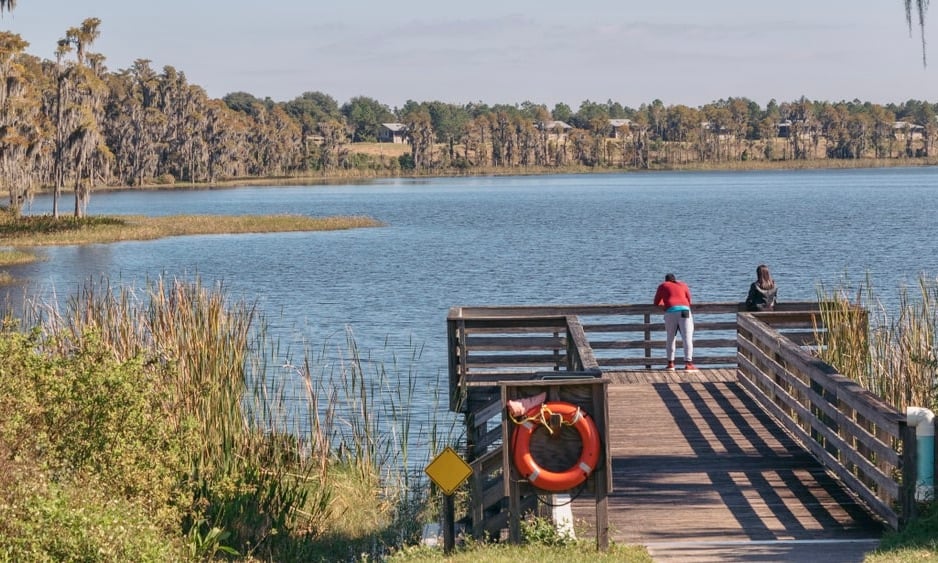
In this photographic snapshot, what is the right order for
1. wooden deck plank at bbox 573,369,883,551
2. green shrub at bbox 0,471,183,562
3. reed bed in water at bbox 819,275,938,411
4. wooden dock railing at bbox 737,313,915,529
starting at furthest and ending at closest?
reed bed in water at bbox 819,275,938,411 < wooden deck plank at bbox 573,369,883,551 < wooden dock railing at bbox 737,313,915,529 < green shrub at bbox 0,471,183,562

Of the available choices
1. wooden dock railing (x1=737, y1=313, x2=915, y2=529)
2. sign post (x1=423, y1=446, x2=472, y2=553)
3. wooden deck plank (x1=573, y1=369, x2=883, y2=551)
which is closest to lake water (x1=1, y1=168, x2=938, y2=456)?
wooden dock railing (x1=737, y1=313, x2=915, y2=529)

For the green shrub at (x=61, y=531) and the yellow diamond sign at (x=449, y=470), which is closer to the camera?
the yellow diamond sign at (x=449, y=470)

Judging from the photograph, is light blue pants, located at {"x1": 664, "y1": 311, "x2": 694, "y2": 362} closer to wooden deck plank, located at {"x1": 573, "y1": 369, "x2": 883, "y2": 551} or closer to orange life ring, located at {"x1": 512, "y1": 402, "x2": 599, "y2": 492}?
wooden deck plank, located at {"x1": 573, "y1": 369, "x2": 883, "y2": 551}

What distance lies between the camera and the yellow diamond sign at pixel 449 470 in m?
9.26

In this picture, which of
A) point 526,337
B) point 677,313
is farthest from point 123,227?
point 677,313

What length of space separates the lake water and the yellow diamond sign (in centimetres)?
560

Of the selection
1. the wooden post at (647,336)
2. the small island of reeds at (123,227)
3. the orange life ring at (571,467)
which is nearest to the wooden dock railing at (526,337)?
the wooden post at (647,336)

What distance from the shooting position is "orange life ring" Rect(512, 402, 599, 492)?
30.4ft

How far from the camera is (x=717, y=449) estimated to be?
41.7 ft

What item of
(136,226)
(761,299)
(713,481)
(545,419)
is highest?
(761,299)

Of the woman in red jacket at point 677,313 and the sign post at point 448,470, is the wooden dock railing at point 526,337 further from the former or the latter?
the sign post at point 448,470

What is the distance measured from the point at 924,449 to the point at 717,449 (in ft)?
10.9

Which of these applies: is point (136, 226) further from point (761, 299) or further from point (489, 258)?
point (761, 299)

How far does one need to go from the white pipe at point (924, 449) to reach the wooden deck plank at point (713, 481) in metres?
0.56
